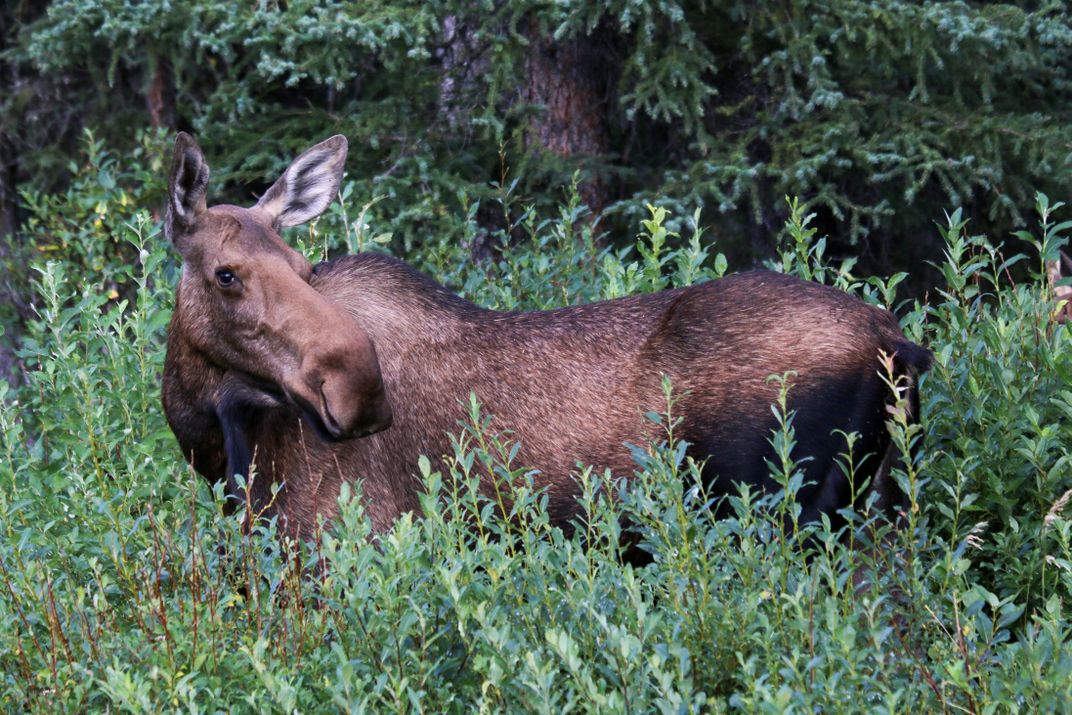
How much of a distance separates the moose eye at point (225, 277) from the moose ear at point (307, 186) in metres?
0.76

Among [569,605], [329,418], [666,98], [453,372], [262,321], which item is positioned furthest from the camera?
[666,98]

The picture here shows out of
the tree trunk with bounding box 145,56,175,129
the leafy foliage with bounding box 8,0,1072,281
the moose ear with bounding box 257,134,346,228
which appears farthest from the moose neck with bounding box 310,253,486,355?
the tree trunk with bounding box 145,56,175,129

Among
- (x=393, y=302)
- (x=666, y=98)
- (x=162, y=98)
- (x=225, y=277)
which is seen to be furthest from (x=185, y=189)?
(x=162, y=98)

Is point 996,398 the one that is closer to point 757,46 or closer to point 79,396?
point 79,396

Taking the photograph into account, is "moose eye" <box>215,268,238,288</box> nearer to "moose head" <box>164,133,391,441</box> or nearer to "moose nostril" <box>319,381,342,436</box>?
"moose head" <box>164,133,391,441</box>

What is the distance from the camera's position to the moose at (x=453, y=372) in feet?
17.9

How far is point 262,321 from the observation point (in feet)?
18.2

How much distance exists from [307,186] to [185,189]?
32.7 inches

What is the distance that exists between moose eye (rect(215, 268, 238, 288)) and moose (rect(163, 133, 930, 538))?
2 centimetres

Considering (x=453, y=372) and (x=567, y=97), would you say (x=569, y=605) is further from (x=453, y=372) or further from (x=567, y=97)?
(x=567, y=97)

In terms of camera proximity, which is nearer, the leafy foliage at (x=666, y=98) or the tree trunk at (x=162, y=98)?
the leafy foliage at (x=666, y=98)

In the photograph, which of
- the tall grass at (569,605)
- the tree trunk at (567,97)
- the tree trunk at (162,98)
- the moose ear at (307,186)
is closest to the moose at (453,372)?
the moose ear at (307,186)

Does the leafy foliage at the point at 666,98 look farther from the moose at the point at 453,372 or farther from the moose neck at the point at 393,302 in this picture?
the moose at the point at 453,372

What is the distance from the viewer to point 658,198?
32.0 ft
